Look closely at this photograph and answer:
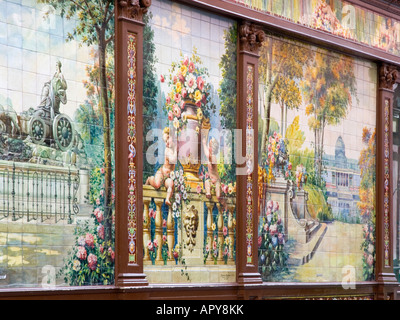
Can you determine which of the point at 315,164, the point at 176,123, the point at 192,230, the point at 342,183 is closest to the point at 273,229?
the point at 315,164

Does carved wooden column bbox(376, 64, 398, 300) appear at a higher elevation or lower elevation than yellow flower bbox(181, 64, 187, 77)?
lower

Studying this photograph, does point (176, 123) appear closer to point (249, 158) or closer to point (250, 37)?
point (249, 158)

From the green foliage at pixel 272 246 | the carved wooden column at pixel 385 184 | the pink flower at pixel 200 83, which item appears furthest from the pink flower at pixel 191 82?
the carved wooden column at pixel 385 184

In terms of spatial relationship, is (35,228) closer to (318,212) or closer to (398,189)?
(318,212)

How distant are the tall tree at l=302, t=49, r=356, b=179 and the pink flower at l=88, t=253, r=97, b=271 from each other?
558cm

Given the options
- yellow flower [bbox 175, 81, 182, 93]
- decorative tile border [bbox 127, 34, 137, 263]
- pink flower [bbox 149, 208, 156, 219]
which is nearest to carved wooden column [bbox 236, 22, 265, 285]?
yellow flower [bbox 175, 81, 182, 93]

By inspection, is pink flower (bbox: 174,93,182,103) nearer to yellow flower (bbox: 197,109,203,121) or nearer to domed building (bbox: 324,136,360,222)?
yellow flower (bbox: 197,109,203,121)

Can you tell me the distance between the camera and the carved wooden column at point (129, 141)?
36.5 ft

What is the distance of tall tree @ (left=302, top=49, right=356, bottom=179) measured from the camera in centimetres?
1498

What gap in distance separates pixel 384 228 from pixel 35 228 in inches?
336

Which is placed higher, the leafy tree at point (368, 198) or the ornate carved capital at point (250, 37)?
the ornate carved capital at point (250, 37)

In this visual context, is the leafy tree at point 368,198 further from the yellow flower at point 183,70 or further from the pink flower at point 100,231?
the pink flower at point 100,231

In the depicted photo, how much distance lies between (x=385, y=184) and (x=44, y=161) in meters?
8.47

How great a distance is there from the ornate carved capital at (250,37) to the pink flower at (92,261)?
456cm
